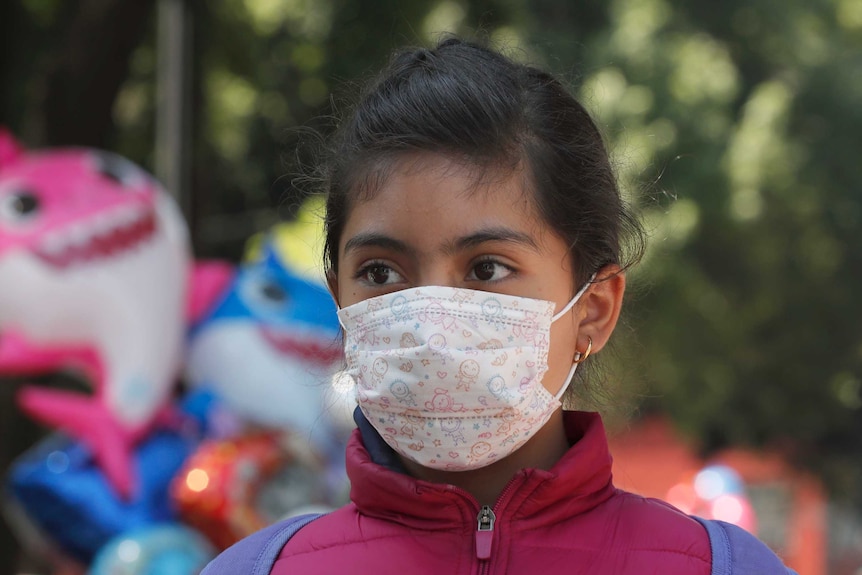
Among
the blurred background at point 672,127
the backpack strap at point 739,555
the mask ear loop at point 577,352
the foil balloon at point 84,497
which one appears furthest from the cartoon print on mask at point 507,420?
the blurred background at point 672,127

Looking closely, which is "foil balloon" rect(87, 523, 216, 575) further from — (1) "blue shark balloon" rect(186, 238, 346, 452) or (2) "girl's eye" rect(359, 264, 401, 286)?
(2) "girl's eye" rect(359, 264, 401, 286)

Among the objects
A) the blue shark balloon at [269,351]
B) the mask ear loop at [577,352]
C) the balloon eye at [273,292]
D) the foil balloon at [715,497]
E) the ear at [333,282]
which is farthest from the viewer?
the foil balloon at [715,497]

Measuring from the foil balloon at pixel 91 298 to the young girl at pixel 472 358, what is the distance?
12.5 ft

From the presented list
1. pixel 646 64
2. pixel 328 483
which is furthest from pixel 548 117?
pixel 646 64

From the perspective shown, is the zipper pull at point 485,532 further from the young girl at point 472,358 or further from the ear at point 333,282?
the ear at point 333,282

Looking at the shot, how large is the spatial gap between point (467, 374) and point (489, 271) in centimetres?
16

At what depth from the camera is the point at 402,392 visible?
1797 millimetres

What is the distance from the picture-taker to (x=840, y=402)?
1192 centimetres

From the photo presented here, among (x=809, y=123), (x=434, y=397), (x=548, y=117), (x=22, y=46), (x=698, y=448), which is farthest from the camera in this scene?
(x=698, y=448)

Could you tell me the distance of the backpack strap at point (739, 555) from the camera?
5.49ft

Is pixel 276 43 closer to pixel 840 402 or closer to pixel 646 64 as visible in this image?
pixel 646 64

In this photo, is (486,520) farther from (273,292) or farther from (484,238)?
(273,292)

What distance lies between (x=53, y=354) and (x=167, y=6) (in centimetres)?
362

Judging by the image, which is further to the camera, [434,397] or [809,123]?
[809,123]
